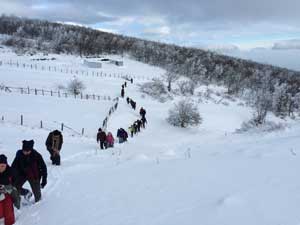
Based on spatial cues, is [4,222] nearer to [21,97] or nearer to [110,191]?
[110,191]

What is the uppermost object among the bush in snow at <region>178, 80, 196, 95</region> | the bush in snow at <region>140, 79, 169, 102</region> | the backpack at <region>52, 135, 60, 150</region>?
the backpack at <region>52, 135, 60, 150</region>

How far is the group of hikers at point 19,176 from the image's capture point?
596 cm

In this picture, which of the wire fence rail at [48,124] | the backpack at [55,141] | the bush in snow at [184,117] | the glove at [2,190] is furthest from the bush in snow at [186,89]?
the glove at [2,190]

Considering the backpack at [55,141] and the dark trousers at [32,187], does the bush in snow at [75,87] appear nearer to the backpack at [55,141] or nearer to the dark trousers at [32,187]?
the backpack at [55,141]

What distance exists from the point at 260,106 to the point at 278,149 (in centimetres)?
5275

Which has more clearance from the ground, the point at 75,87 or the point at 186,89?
the point at 75,87

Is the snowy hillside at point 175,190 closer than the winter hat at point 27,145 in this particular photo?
Yes

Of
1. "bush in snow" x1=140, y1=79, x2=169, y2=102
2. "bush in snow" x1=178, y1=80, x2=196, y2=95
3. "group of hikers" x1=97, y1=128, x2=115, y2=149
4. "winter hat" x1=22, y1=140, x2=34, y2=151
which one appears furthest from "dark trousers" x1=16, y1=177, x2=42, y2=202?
"bush in snow" x1=178, y1=80, x2=196, y2=95

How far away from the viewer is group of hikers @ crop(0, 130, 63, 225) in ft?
19.6

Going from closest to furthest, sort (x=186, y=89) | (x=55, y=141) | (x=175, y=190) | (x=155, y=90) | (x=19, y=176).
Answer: (x=19, y=176)
(x=175, y=190)
(x=55, y=141)
(x=155, y=90)
(x=186, y=89)

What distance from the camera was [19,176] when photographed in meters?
6.93

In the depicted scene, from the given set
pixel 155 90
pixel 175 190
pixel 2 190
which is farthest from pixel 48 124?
pixel 155 90

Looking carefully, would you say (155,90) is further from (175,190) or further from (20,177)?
(20,177)

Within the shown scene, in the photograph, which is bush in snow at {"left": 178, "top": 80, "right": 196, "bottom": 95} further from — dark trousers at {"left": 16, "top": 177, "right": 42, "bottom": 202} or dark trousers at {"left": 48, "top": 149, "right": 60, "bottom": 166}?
dark trousers at {"left": 16, "top": 177, "right": 42, "bottom": 202}
